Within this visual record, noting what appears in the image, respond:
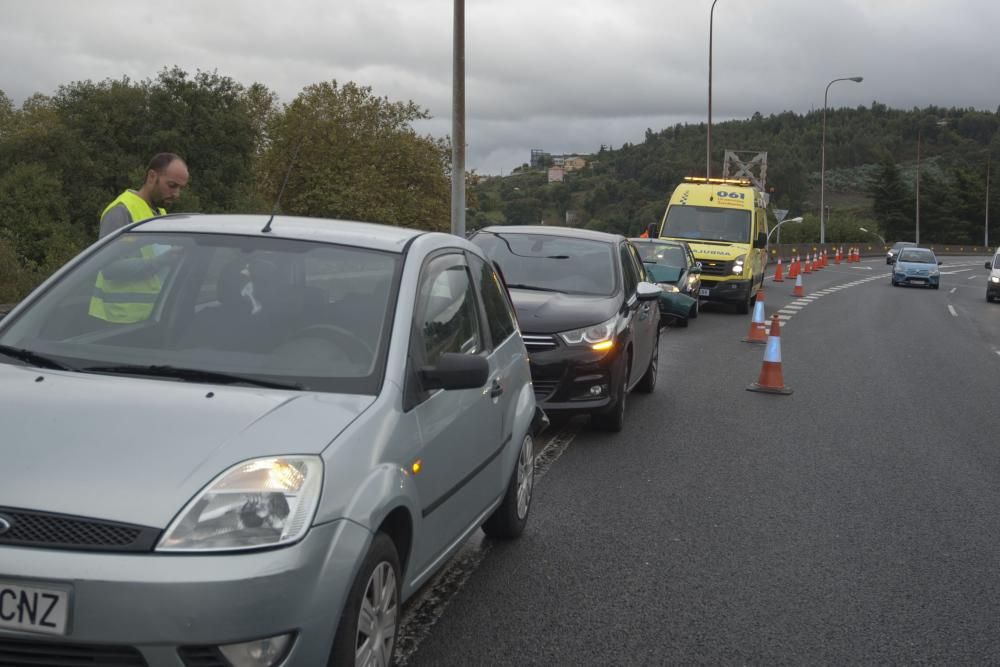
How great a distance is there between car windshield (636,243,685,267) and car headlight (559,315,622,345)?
40.5ft

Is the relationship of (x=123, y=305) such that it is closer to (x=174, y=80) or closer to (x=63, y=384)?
(x=63, y=384)

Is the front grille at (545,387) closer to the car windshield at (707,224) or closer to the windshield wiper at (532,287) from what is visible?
the windshield wiper at (532,287)

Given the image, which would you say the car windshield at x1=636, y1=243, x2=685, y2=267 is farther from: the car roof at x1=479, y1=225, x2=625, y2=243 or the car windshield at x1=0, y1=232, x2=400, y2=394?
the car windshield at x1=0, y1=232, x2=400, y2=394

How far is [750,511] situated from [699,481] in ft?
2.73

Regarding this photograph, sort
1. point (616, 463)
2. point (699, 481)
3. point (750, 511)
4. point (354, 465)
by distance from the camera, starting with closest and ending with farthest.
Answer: point (354, 465) < point (750, 511) < point (699, 481) < point (616, 463)

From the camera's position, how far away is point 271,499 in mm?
3283

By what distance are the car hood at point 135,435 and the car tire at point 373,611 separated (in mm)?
426

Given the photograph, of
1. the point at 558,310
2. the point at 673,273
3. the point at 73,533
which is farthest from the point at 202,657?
the point at 673,273

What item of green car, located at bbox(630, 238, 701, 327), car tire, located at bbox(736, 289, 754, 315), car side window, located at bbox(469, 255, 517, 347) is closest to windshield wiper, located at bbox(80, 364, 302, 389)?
car side window, located at bbox(469, 255, 517, 347)

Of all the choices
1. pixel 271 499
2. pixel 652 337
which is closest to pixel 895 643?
pixel 271 499

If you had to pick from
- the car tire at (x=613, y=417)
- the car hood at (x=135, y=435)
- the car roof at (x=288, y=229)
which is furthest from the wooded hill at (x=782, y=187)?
the car hood at (x=135, y=435)

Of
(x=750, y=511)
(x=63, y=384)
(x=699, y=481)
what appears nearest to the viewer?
(x=63, y=384)

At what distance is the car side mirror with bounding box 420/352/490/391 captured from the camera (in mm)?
4180

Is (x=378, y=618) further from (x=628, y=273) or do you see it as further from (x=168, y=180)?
(x=628, y=273)
